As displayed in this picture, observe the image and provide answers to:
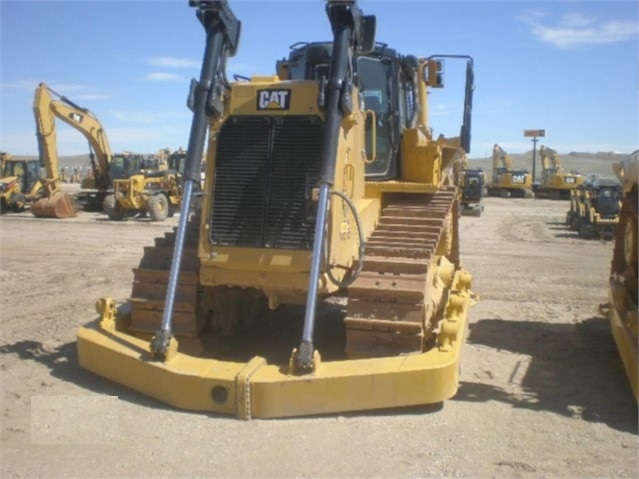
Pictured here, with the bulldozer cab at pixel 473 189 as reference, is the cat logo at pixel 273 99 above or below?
above

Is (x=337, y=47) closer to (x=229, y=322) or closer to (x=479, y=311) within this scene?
(x=229, y=322)

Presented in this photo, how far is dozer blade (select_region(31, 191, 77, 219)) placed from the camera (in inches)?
922

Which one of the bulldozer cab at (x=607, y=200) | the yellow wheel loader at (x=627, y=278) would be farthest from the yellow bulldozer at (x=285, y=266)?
the bulldozer cab at (x=607, y=200)

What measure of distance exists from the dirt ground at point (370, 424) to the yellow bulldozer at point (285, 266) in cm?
22

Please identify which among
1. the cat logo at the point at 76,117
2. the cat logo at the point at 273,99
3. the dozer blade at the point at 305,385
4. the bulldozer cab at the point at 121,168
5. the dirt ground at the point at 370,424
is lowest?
the dirt ground at the point at 370,424

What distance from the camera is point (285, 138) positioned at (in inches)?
215

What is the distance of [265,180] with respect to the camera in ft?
18.0

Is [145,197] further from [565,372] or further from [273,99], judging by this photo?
[565,372]

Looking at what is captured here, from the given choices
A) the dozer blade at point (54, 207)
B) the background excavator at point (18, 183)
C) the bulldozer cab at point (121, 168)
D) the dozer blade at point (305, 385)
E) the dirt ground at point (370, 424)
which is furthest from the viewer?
the background excavator at point (18, 183)

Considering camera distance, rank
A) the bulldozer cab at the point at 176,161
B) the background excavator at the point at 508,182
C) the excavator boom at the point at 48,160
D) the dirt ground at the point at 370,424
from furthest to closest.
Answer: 1. the background excavator at the point at 508,182
2. the bulldozer cab at the point at 176,161
3. the excavator boom at the point at 48,160
4. the dirt ground at the point at 370,424

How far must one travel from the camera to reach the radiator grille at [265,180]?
539cm

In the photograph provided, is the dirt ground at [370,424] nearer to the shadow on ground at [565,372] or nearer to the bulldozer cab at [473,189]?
the shadow on ground at [565,372]

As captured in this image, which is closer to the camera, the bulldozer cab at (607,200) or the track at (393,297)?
the track at (393,297)

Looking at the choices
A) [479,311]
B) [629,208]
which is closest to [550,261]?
[479,311]
